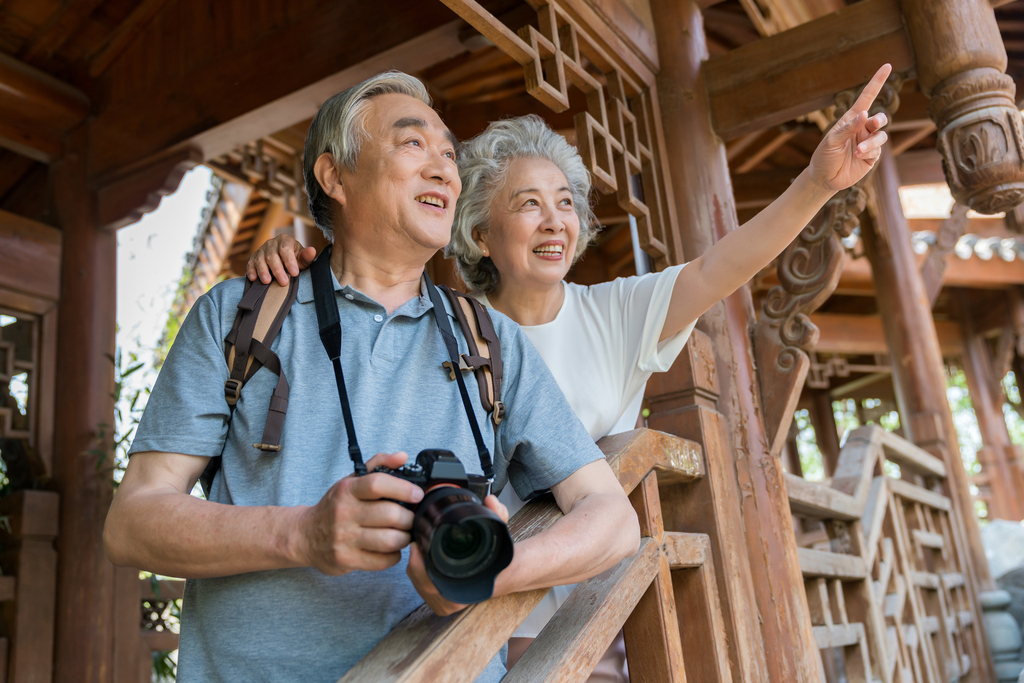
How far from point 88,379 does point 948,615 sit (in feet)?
14.4

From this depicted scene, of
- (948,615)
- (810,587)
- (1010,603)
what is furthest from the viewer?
(1010,603)

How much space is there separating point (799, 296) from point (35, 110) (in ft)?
11.7

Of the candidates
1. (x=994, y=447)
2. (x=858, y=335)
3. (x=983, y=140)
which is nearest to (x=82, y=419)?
(x=983, y=140)

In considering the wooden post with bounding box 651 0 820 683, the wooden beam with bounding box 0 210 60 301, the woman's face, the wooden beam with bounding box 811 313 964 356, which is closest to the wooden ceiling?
the wooden beam with bounding box 0 210 60 301

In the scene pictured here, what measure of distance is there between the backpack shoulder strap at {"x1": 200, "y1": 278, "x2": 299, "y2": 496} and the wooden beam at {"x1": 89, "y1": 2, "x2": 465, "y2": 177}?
84.5 inches

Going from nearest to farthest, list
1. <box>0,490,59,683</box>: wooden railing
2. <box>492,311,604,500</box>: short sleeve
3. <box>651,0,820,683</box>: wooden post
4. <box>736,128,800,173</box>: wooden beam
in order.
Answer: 1. <box>492,311,604,500</box>: short sleeve
2. <box>651,0,820,683</box>: wooden post
3. <box>0,490,59,683</box>: wooden railing
4. <box>736,128,800,173</box>: wooden beam

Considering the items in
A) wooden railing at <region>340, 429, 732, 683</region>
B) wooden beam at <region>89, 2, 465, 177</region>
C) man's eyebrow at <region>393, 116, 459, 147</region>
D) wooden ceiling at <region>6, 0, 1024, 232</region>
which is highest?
wooden ceiling at <region>6, 0, 1024, 232</region>

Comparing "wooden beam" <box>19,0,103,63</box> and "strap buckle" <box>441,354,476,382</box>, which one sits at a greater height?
"wooden beam" <box>19,0,103,63</box>

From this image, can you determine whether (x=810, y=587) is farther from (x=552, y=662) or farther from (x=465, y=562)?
(x=465, y=562)

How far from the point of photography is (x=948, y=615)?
4.40 m

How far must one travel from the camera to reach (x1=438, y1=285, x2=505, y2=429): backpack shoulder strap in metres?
1.50

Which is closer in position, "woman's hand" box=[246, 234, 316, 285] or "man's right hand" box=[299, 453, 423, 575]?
"man's right hand" box=[299, 453, 423, 575]

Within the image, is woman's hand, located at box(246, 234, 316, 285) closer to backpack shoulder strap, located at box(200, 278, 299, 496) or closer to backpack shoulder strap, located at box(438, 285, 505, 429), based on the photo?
backpack shoulder strap, located at box(200, 278, 299, 496)

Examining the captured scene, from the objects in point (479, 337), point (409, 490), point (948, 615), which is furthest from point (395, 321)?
point (948, 615)
